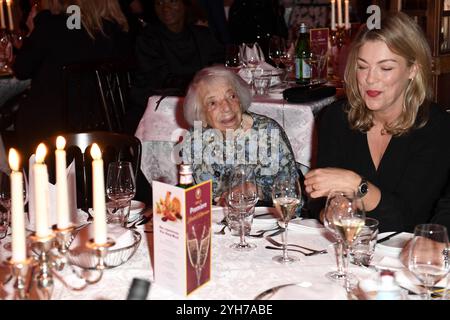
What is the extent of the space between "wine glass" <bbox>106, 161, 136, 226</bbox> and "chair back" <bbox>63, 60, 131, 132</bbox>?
6.50 feet

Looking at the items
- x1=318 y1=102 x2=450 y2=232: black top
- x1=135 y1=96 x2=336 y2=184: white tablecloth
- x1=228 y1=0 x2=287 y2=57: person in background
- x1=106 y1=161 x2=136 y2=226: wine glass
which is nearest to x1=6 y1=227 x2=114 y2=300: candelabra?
x1=106 y1=161 x2=136 y2=226: wine glass

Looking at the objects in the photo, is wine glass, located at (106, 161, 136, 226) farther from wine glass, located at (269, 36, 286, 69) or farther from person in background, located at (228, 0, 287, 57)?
person in background, located at (228, 0, 287, 57)

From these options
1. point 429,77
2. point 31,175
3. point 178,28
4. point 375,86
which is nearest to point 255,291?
point 31,175

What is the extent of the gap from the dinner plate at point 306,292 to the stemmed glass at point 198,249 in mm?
138

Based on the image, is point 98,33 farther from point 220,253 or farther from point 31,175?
point 220,253

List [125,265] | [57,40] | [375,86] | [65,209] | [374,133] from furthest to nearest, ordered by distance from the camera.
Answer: [57,40] < [374,133] < [375,86] < [125,265] < [65,209]

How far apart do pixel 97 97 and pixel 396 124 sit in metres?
2.33

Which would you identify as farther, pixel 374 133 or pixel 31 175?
pixel 374 133

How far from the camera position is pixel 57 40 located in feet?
12.7

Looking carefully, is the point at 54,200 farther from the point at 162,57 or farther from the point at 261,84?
the point at 162,57

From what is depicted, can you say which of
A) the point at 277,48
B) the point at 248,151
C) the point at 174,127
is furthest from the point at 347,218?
the point at 277,48

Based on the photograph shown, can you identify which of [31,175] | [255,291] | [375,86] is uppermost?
[375,86]

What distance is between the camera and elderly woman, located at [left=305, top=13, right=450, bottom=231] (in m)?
2.06
